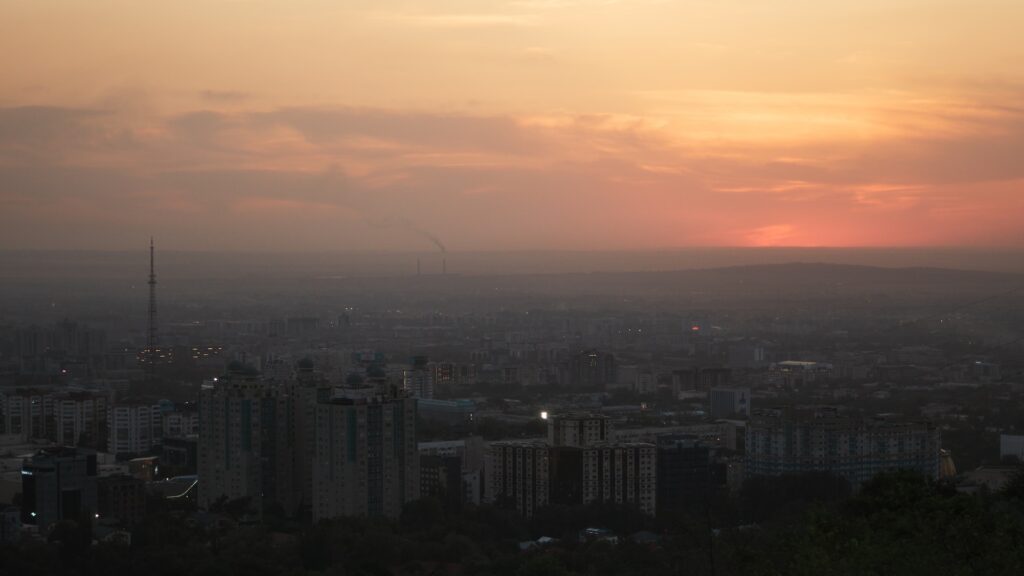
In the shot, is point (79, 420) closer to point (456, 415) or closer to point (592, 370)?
point (456, 415)

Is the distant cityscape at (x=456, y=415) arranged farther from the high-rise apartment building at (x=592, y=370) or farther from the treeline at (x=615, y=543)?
the treeline at (x=615, y=543)

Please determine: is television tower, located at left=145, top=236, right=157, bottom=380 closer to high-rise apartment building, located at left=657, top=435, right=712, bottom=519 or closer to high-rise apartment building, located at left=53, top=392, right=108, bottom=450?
high-rise apartment building, located at left=53, top=392, right=108, bottom=450

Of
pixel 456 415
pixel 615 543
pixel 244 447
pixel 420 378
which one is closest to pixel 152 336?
pixel 420 378

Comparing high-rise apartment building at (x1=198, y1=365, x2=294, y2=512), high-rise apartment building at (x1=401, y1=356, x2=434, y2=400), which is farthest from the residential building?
high-rise apartment building at (x1=401, y1=356, x2=434, y2=400)

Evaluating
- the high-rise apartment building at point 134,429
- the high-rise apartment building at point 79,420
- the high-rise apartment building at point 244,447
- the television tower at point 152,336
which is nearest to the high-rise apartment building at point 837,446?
the high-rise apartment building at point 244,447

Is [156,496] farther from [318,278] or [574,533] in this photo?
[318,278]
